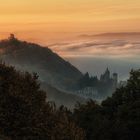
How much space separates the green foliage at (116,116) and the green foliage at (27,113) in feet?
58.5

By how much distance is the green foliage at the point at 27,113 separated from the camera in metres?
44.8

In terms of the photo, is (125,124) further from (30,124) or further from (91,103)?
(30,124)

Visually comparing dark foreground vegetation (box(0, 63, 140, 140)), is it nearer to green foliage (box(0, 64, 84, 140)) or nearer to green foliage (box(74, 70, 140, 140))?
green foliage (box(0, 64, 84, 140))

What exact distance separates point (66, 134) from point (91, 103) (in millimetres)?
29601

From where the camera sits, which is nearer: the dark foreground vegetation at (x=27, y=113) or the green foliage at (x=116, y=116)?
the dark foreground vegetation at (x=27, y=113)

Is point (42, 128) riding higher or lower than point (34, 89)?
lower

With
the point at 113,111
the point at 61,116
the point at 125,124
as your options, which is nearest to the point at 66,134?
the point at 61,116

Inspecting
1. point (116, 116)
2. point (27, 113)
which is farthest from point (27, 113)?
point (116, 116)

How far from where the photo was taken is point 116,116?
7169cm

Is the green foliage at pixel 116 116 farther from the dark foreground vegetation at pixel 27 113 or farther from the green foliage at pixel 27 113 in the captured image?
the green foliage at pixel 27 113

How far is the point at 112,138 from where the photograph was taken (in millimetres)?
68250

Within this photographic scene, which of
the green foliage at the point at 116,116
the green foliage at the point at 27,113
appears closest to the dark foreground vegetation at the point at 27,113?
the green foliage at the point at 27,113

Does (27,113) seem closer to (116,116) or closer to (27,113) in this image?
(27,113)

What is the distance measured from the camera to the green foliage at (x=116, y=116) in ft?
223
